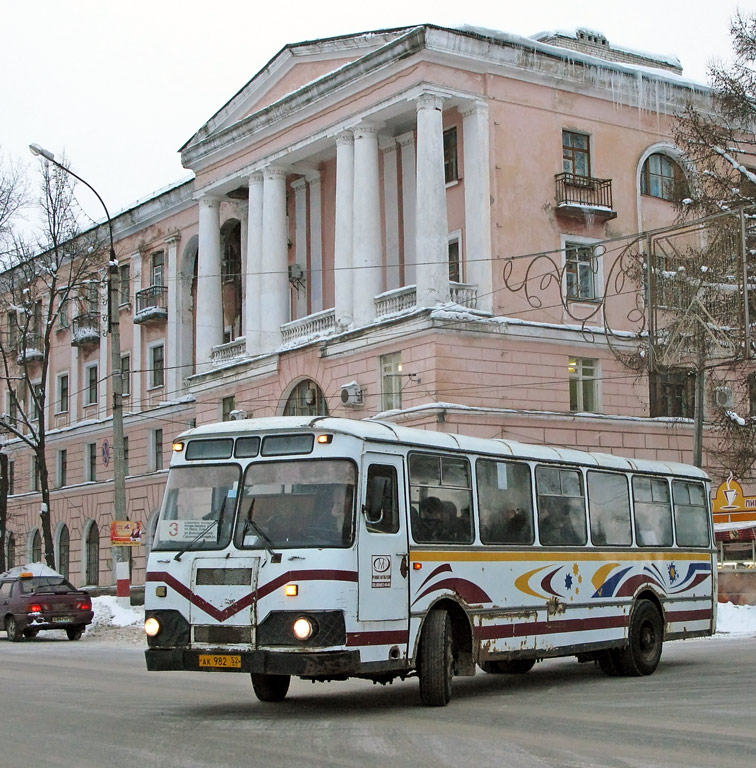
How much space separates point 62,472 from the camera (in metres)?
59.5

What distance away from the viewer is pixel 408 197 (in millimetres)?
40062

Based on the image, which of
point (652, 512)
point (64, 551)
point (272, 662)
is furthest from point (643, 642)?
point (64, 551)

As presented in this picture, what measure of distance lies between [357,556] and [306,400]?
92.1ft

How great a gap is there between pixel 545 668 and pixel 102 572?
1502 inches

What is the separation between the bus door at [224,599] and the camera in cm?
1235

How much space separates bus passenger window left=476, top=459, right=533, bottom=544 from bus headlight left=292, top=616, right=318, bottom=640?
2917mm

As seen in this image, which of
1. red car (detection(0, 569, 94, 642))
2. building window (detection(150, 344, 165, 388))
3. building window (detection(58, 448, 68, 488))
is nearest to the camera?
red car (detection(0, 569, 94, 642))

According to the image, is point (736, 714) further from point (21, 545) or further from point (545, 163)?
point (21, 545)

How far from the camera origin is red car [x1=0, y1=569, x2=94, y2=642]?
29609 mm

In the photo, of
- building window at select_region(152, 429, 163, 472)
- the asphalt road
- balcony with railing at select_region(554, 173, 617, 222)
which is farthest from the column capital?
the asphalt road

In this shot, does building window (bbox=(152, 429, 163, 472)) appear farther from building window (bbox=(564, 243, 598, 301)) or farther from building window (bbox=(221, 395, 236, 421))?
building window (bbox=(564, 243, 598, 301))

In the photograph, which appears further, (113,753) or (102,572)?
(102,572)

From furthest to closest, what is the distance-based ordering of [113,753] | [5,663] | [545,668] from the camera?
1. [5,663]
2. [545,668]
3. [113,753]

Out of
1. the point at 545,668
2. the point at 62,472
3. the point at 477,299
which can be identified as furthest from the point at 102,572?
the point at 545,668
